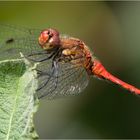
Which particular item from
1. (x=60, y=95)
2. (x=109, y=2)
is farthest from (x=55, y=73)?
(x=109, y=2)

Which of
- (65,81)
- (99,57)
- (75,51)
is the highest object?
(75,51)

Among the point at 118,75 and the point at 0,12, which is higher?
the point at 0,12

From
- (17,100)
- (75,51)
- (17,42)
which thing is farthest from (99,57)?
(17,100)

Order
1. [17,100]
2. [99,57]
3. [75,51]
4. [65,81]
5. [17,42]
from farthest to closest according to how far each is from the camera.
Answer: [99,57]
[75,51]
[17,42]
[65,81]
[17,100]

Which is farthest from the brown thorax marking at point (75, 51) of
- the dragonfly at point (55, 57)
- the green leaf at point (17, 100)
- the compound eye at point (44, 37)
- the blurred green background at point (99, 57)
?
the green leaf at point (17, 100)

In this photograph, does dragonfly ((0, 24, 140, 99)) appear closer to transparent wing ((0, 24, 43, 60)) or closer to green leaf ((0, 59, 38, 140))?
transparent wing ((0, 24, 43, 60))

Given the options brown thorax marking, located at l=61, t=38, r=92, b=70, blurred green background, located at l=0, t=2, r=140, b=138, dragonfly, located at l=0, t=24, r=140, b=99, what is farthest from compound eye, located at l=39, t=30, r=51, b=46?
blurred green background, located at l=0, t=2, r=140, b=138

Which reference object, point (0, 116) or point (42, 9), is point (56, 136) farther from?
point (0, 116)

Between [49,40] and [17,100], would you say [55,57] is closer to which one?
[49,40]
